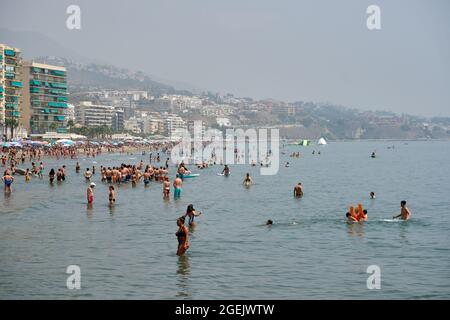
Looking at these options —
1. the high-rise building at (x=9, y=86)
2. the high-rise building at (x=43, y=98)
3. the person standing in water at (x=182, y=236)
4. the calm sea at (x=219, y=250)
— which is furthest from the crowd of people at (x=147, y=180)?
the high-rise building at (x=43, y=98)

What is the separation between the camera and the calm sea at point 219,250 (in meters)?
18.0

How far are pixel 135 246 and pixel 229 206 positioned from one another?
613 inches

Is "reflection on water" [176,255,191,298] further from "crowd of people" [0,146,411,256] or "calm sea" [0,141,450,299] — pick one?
"crowd of people" [0,146,411,256]

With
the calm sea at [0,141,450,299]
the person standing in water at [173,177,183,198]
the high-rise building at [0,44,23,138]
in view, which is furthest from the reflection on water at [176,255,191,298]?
the high-rise building at [0,44,23,138]

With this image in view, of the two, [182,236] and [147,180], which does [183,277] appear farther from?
[147,180]

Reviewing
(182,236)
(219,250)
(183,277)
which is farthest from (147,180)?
(183,277)

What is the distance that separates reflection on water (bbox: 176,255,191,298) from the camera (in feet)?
57.2

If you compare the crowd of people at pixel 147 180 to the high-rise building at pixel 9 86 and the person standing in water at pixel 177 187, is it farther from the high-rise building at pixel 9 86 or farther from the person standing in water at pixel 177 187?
the high-rise building at pixel 9 86

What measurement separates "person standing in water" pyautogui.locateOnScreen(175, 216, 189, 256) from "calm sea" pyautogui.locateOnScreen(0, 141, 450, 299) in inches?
11.3

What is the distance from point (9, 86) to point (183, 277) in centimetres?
13182

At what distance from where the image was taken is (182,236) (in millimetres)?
21500

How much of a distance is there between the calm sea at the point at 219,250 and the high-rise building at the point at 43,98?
124536 millimetres
